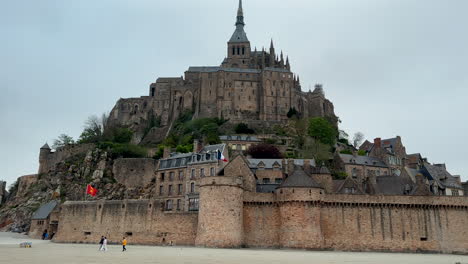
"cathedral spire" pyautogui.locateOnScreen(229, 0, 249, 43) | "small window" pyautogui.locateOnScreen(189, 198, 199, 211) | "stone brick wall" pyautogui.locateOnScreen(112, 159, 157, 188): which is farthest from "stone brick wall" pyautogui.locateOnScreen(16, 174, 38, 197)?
"cathedral spire" pyautogui.locateOnScreen(229, 0, 249, 43)

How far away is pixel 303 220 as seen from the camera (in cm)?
3784

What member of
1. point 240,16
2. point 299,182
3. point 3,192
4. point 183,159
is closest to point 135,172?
point 183,159

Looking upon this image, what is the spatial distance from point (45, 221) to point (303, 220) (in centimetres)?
3223

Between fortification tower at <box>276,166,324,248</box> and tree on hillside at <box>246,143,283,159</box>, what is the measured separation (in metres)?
25.0

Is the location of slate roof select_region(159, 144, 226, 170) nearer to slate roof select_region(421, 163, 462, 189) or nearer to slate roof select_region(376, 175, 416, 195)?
slate roof select_region(376, 175, 416, 195)

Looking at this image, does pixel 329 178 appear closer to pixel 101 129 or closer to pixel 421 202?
pixel 421 202

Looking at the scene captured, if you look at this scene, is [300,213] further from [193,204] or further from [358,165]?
[358,165]

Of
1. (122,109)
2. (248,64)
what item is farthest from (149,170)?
(248,64)

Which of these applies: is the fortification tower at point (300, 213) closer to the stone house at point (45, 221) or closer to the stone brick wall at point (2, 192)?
the stone house at point (45, 221)

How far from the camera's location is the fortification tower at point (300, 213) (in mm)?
37312

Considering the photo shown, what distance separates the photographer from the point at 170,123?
301 ft

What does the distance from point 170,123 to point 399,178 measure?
55.4m

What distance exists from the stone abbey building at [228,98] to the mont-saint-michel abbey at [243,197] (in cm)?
367

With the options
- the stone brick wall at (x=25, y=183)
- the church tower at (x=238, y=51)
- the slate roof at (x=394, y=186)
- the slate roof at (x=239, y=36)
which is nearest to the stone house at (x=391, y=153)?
the slate roof at (x=394, y=186)
